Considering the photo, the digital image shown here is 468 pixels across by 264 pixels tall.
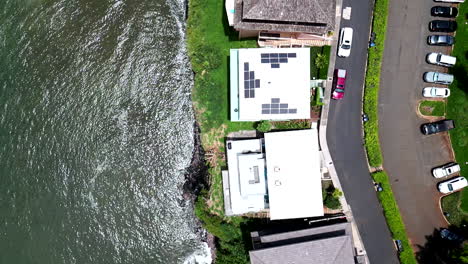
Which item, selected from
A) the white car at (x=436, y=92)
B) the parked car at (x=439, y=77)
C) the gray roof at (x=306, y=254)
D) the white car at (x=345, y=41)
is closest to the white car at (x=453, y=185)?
the white car at (x=436, y=92)

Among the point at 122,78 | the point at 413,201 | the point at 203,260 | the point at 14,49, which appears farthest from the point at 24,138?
the point at 413,201

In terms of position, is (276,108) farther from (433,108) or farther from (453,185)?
(453,185)

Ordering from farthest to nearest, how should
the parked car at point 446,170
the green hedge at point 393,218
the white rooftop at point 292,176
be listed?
the green hedge at point 393,218
the parked car at point 446,170
the white rooftop at point 292,176

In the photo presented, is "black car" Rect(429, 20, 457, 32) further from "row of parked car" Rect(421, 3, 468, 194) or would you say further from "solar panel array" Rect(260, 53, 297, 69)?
"solar panel array" Rect(260, 53, 297, 69)

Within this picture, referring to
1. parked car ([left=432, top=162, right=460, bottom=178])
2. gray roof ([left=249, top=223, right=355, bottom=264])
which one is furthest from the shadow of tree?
gray roof ([left=249, top=223, right=355, bottom=264])

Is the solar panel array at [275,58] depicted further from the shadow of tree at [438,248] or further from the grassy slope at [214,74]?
the shadow of tree at [438,248]
